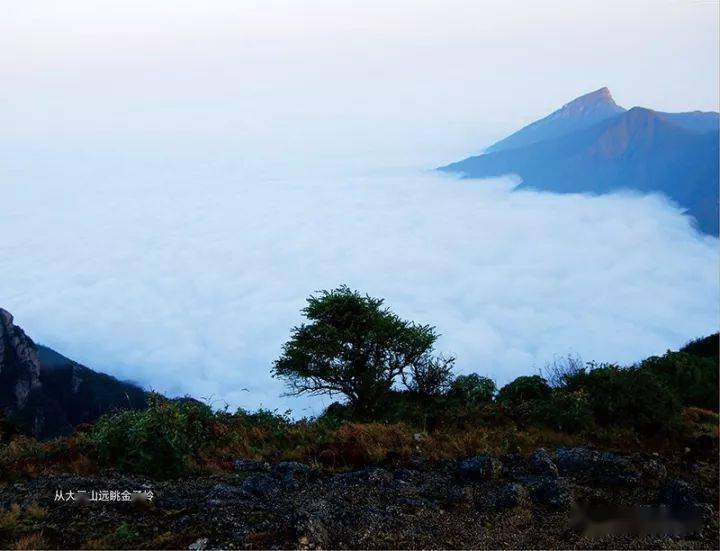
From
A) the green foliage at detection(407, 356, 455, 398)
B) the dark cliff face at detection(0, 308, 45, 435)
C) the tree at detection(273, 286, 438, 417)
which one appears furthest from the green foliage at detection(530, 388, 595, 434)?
the dark cliff face at detection(0, 308, 45, 435)

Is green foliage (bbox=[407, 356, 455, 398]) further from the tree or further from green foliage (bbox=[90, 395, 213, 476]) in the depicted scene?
green foliage (bbox=[90, 395, 213, 476])

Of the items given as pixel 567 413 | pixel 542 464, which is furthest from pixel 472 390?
pixel 542 464

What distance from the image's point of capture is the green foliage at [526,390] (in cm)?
1700

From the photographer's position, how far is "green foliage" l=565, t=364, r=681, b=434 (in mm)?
12641

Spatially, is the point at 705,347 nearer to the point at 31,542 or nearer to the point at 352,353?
the point at 352,353

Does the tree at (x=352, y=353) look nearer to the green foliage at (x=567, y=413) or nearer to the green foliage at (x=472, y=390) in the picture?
the green foliage at (x=472, y=390)

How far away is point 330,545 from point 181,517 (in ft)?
8.03

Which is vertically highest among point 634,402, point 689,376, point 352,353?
point 352,353

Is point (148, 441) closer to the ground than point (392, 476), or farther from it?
farther from it

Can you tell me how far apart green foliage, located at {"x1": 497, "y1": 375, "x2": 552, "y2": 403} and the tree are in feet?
9.05

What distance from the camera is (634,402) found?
42.3ft

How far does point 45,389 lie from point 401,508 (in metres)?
61.5

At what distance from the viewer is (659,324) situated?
165750 mm

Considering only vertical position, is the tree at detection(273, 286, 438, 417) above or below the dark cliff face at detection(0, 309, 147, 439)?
above
